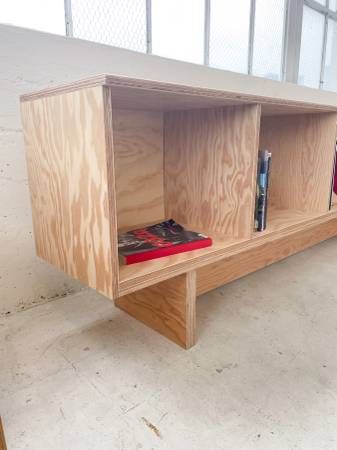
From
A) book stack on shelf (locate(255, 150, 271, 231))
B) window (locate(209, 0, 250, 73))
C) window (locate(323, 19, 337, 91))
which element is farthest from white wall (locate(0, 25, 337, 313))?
window (locate(323, 19, 337, 91))

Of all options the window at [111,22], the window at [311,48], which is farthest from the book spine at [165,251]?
the window at [311,48]

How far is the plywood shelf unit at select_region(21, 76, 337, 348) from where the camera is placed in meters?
0.71

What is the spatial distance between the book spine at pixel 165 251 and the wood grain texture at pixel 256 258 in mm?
341

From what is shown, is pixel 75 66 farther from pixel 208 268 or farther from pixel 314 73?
pixel 314 73

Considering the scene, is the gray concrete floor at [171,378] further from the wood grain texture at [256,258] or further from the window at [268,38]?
the window at [268,38]

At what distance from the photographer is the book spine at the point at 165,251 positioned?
0.85 m

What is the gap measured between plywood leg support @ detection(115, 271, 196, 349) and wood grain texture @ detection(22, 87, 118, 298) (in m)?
0.30

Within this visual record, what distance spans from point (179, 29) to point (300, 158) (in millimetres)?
1148

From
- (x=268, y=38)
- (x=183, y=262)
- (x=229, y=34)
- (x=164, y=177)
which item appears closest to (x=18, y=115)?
(x=164, y=177)

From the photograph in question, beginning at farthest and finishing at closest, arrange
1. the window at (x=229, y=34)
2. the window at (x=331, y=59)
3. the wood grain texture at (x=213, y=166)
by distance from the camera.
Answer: the window at (x=331, y=59) → the window at (x=229, y=34) → the wood grain texture at (x=213, y=166)

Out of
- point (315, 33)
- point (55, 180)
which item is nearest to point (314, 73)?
point (315, 33)

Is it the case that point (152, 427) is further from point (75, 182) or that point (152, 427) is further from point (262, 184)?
point (262, 184)

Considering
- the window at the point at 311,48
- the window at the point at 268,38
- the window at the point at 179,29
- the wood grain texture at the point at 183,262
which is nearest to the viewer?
the wood grain texture at the point at 183,262

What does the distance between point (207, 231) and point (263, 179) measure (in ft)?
0.84
